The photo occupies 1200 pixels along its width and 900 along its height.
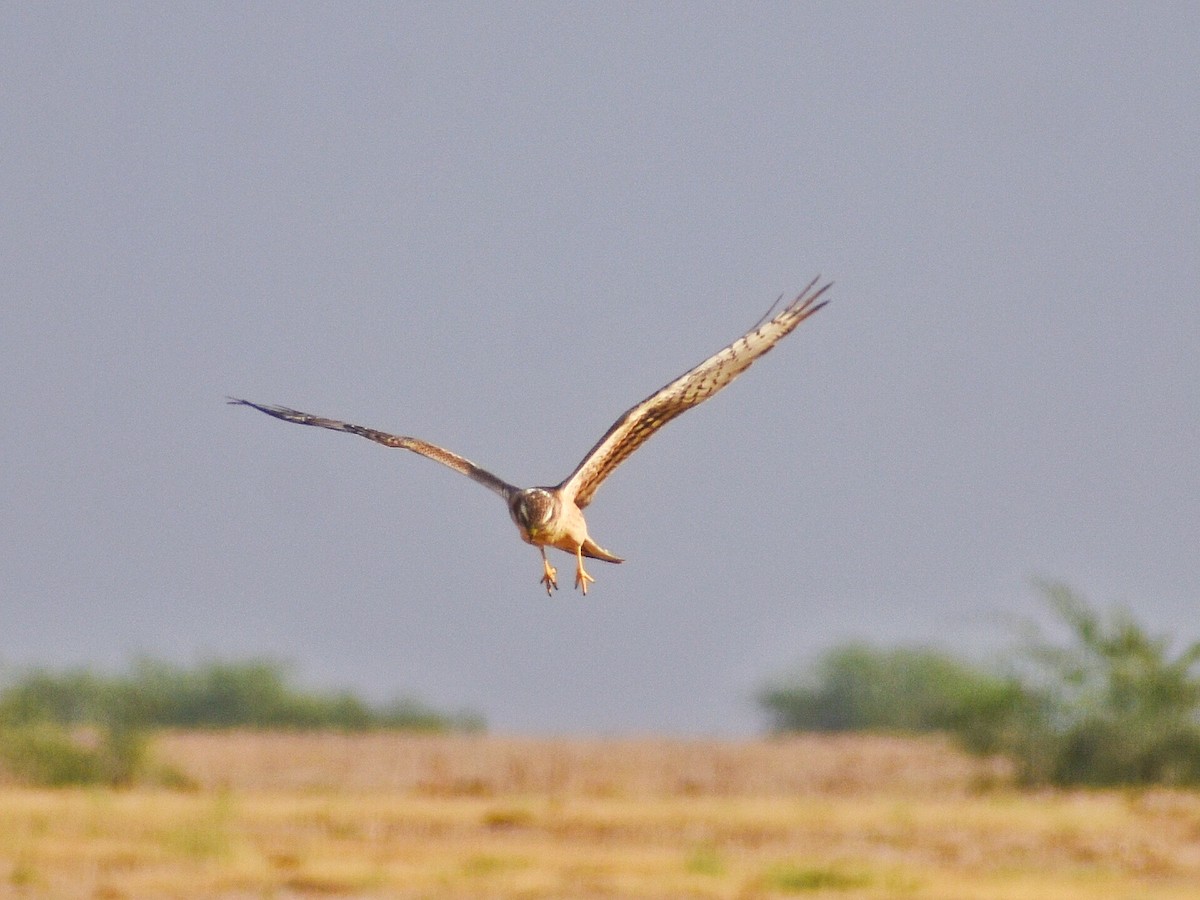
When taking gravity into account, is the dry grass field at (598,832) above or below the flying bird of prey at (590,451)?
below

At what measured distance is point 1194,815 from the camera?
2342 cm

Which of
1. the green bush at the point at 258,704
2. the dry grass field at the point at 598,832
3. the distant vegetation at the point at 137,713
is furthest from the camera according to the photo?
the green bush at the point at 258,704

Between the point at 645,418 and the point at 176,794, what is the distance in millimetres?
21876

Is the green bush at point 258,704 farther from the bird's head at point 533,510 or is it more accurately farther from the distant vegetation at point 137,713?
the bird's head at point 533,510

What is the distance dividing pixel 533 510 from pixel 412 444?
84cm

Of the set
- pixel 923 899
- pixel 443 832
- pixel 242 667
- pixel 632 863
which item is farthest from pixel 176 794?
pixel 242 667

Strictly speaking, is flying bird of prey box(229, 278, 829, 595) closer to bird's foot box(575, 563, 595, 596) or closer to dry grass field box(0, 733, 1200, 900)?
bird's foot box(575, 563, 595, 596)

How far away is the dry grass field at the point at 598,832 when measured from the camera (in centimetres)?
1900

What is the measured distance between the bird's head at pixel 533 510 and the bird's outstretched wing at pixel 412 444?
14 cm

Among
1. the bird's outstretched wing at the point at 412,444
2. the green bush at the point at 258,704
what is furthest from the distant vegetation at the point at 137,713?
the bird's outstretched wing at the point at 412,444

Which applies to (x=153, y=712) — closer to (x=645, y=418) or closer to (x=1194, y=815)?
(x=1194, y=815)

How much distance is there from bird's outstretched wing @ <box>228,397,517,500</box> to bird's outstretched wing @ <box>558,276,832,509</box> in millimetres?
222

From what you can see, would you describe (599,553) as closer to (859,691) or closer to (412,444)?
(412,444)

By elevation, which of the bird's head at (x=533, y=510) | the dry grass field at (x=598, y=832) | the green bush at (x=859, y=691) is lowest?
the dry grass field at (x=598, y=832)
